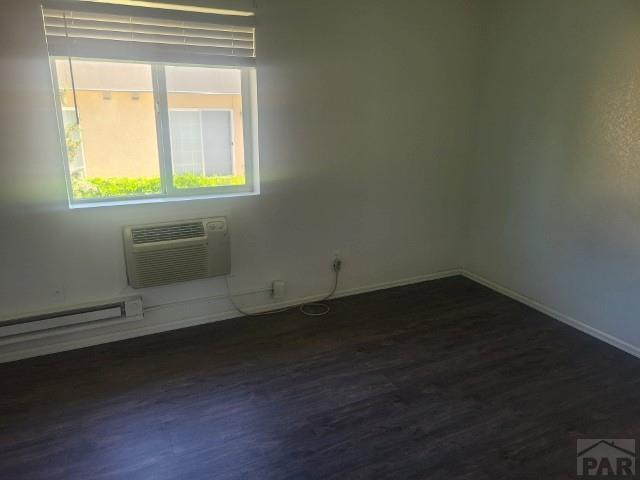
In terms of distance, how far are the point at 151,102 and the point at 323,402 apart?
80.0 inches

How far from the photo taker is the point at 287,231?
323 cm

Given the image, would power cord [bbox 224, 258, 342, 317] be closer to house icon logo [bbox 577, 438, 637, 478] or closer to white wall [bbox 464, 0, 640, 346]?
white wall [bbox 464, 0, 640, 346]

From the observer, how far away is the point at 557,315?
318cm

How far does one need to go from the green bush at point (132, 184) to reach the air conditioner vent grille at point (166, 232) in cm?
27

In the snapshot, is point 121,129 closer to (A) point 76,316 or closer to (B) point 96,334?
(A) point 76,316

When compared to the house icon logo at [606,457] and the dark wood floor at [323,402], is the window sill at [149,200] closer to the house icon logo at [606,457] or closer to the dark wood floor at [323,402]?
the dark wood floor at [323,402]

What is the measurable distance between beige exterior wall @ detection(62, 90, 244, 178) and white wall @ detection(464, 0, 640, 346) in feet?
7.28

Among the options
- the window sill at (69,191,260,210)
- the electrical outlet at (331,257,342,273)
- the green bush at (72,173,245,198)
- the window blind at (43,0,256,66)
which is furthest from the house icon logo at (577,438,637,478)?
the window blind at (43,0,256,66)

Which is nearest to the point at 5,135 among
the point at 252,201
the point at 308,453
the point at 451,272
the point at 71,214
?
the point at 71,214

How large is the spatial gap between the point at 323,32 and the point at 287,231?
1.37 meters

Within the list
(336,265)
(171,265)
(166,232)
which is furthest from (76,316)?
(336,265)

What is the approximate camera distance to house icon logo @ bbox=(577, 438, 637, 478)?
185 centimetres

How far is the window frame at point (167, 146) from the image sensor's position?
2.60 metres

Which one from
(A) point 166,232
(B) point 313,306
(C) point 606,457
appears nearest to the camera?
(C) point 606,457
